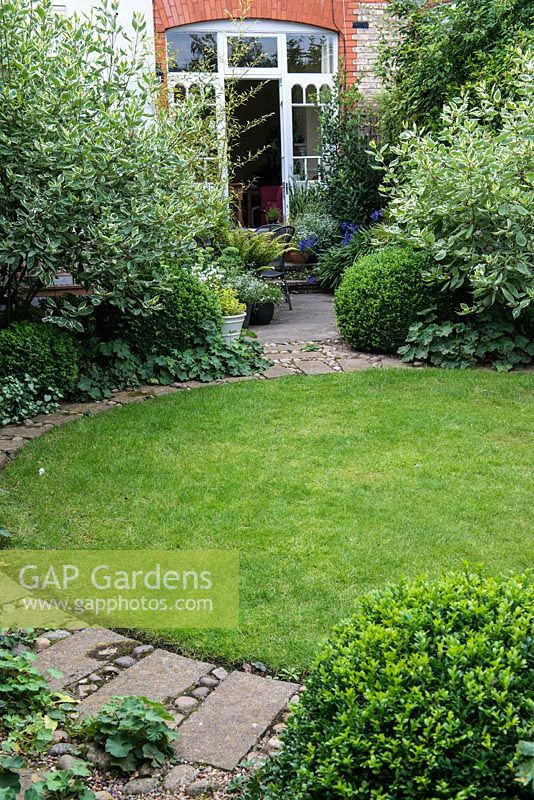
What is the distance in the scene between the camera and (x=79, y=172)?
4.92 m

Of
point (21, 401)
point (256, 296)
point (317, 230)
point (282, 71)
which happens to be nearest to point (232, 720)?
point (21, 401)

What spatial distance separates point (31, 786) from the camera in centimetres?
181

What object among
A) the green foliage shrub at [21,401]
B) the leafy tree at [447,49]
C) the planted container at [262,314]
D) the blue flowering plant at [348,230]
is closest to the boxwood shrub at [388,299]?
the planted container at [262,314]

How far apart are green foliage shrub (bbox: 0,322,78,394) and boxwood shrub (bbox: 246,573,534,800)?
13.2ft

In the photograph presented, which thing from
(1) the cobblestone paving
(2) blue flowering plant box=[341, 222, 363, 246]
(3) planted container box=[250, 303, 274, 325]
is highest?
(2) blue flowering plant box=[341, 222, 363, 246]

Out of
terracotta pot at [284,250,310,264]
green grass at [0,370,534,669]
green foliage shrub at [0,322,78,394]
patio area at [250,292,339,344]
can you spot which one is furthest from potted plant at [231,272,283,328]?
terracotta pot at [284,250,310,264]

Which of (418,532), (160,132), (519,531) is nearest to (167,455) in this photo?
(418,532)

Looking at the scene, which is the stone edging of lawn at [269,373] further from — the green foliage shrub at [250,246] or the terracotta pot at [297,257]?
the terracotta pot at [297,257]

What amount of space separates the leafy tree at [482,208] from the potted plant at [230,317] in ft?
4.97

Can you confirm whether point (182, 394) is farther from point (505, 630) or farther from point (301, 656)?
point (505, 630)

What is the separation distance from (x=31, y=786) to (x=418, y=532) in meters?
1.94

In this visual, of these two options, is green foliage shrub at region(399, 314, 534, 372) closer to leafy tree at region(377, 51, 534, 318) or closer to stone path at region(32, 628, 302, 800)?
leafy tree at region(377, 51, 534, 318)

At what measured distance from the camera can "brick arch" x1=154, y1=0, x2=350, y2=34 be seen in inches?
400

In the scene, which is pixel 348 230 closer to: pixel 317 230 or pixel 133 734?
pixel 317 230
